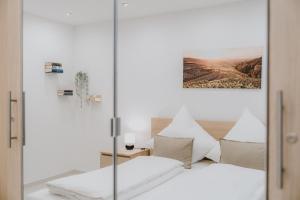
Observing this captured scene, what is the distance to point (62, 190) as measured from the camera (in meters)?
2.22

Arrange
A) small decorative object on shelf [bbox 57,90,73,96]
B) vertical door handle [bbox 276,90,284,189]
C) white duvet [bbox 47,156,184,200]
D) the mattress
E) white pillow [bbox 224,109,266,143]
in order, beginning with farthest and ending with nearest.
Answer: small decorative object on shelf [bbox 57,90,73,96] → white duvet [bbox 47,156,184,200] → the mattress → white pillow [bbox 224,109,266,143] → vertical door handle [bbox 276,90,284,189]

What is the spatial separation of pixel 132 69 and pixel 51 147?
0.96 metres

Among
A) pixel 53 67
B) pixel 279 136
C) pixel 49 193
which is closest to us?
pixel 279 136

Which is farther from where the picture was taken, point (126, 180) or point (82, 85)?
point (82, 85)

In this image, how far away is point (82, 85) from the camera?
2381 millimetres

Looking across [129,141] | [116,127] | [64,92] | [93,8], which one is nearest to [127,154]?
[129,141]

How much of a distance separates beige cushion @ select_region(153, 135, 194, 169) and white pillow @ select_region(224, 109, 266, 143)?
12.1 inches

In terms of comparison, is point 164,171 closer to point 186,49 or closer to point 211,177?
point 211,177

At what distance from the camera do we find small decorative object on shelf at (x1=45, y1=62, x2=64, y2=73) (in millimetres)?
2373

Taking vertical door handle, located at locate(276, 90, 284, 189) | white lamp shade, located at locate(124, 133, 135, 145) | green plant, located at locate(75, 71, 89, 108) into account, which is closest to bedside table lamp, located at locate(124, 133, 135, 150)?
white lamp shade, located at locate(124, 133, 135, 145)

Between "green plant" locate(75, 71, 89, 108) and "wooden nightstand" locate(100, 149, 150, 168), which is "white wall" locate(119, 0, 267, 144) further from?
"green plant" locate(75, 71, 89, 108)

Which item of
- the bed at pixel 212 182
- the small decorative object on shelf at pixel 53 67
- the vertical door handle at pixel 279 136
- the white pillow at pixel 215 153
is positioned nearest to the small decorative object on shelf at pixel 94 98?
the small decorative object on shelf at pixel 53 67

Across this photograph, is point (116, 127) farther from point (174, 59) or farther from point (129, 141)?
point (174, 59)

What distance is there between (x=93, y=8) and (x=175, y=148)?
1.23 meters
